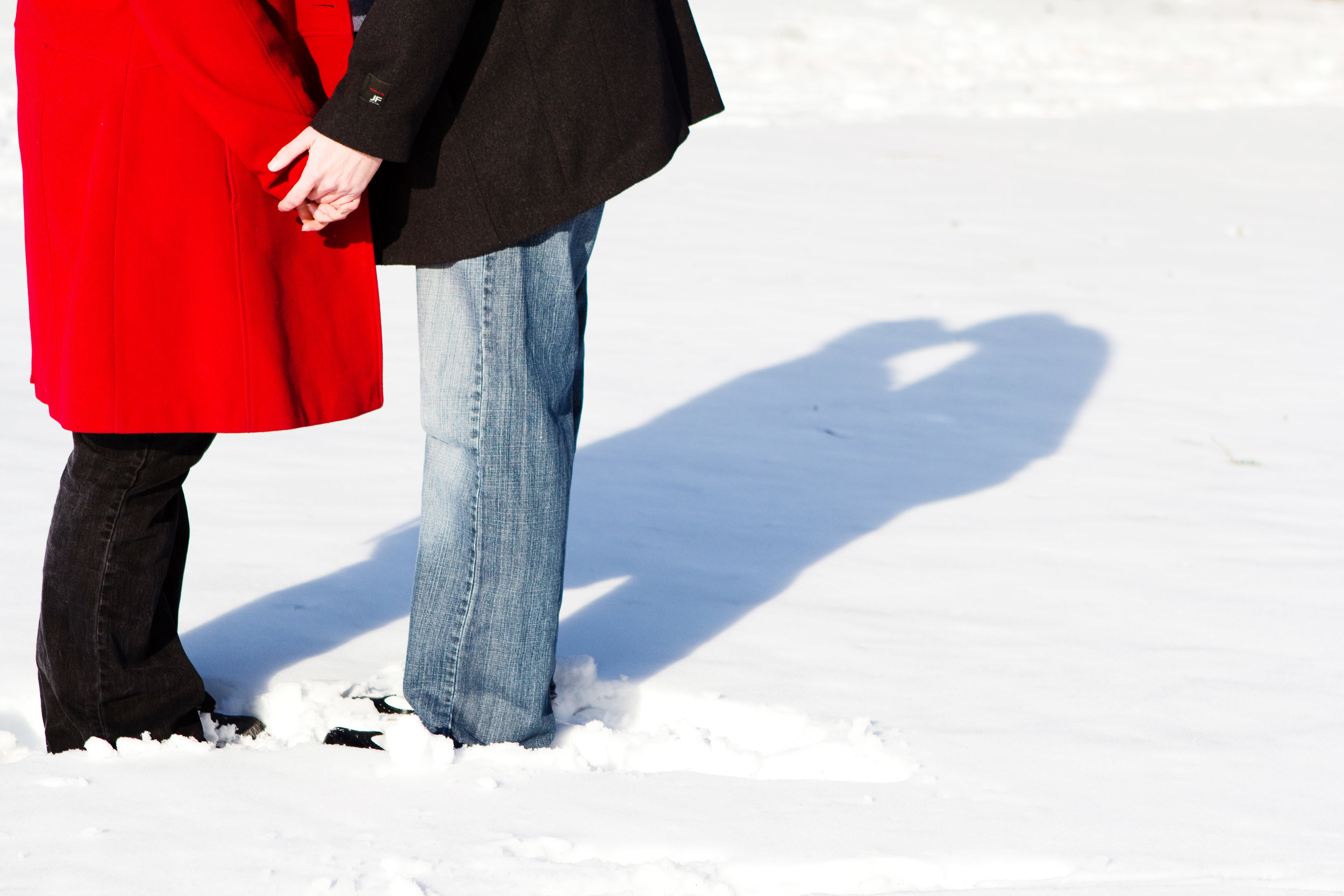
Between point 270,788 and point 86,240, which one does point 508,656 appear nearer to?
point 270,788

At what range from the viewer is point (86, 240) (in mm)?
1652

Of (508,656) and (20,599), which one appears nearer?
(508,656)

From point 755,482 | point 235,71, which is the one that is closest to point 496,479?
point 235,71

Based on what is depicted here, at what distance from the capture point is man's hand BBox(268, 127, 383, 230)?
1.61 m

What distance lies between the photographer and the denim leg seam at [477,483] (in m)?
1.78

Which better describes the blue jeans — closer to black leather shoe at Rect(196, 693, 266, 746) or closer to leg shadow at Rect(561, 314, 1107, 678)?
black leather shoe at Rect(196, 693, 266, 746)

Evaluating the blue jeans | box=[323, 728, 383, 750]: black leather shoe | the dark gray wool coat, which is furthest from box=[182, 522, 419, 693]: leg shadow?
the dark gray wool coat

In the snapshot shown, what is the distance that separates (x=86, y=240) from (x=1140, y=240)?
504 centimetres

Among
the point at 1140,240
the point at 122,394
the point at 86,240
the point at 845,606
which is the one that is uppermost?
the point at 86,240

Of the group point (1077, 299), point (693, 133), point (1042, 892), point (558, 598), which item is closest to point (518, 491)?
point (558, 598)

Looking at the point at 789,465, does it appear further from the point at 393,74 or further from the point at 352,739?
the point at 393,74

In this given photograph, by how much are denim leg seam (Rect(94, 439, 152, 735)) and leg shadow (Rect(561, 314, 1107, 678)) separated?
2.70ft

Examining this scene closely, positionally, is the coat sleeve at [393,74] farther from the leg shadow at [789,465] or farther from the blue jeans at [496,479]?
the leg shadow at [789,465]

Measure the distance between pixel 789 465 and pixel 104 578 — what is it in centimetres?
191
